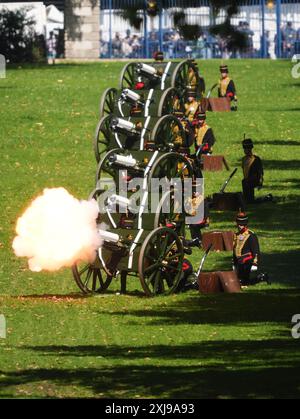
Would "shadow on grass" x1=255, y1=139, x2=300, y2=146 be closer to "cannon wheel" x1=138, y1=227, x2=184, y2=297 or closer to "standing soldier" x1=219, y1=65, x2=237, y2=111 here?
"standing soldier" x1=219, y1=65, x2=237, y2=111

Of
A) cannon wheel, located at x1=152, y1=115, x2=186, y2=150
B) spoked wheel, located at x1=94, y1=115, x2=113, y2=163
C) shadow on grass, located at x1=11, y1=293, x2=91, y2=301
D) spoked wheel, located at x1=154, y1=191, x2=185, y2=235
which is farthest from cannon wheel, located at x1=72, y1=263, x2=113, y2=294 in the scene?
spoked wheel, located at x1=94, y1=115, x2=113, y2=163

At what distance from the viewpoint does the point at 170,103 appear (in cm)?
3584

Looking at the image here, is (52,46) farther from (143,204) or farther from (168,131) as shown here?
(143,204)

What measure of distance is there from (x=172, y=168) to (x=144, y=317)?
665 cm

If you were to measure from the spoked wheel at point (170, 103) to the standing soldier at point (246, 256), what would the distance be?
9.66 metres

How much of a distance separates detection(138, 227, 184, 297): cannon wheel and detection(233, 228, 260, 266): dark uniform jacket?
1.72 meters

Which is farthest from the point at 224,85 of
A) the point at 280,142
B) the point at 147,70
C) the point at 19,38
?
the point at 19,38

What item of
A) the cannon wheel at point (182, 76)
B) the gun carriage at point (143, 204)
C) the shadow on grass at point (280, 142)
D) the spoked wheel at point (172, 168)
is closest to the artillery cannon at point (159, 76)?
the cannon wheel at point (182, 76)

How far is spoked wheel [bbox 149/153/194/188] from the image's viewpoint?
26656mm

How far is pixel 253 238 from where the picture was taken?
25.5 meters

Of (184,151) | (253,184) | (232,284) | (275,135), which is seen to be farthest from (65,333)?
(275,135)

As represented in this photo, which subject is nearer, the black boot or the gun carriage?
the gun carriage

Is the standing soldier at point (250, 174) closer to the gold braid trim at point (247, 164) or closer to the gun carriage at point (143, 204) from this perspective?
the gold braid trim at point (247, 164)

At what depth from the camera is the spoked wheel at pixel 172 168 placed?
26656mm
